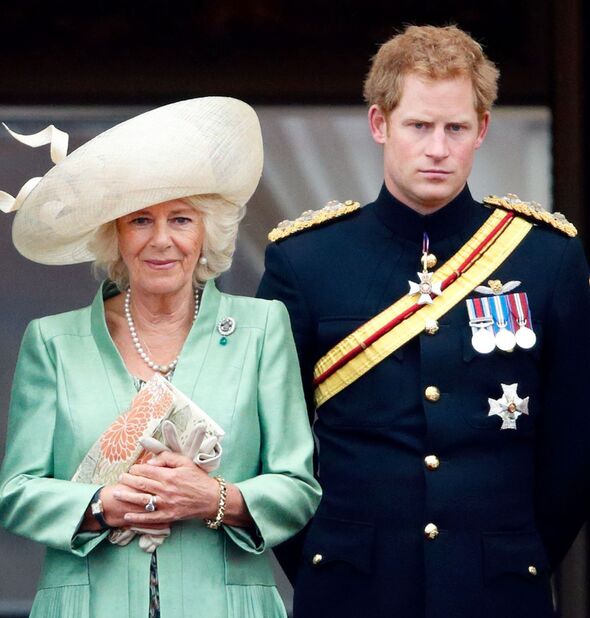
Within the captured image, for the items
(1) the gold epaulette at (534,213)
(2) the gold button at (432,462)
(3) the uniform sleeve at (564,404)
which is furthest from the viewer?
(1) the gold epaulette at (534,213)

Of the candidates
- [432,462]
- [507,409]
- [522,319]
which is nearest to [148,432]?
[432,462]

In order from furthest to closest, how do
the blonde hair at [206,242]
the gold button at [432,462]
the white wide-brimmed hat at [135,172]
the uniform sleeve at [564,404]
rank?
the uniform sleeve at [564,404] → the gold button at [432,462] → the blonde hair at [206,242] → the white wide-brimmed hat at [135,172]

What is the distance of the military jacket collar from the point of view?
499 cm

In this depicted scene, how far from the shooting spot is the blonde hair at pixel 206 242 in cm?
445

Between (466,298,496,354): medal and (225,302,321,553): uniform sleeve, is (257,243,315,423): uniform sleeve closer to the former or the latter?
(466,298,496,354): medal

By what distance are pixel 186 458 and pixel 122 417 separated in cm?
16

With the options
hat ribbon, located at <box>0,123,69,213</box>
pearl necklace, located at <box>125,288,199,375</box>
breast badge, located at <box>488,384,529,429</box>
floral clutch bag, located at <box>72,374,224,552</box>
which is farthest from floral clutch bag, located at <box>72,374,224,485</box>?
breast badge, located at <box>488,384,529,429</box>

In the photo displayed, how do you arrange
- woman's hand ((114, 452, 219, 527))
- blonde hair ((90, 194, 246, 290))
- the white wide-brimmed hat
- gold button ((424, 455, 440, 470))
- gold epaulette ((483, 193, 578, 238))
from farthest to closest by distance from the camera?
gold epaulette ((483, 193, 578, 238))
gold button ((424, 455, 440, 470))
blonde hair ((90, 194, 246, 290))
the white wide-brimmed hat
woman's hand ((114, 452, 219, 527))

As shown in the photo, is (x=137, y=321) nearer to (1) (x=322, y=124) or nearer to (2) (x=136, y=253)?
(2) (x=136, y=253)

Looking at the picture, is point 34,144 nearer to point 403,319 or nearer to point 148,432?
point 148,432

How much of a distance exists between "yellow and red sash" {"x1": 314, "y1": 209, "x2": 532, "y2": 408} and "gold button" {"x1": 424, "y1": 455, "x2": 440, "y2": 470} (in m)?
0.24

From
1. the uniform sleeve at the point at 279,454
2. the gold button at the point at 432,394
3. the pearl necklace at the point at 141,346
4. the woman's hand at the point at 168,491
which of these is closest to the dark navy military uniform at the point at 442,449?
the gold button at the point at 432,394

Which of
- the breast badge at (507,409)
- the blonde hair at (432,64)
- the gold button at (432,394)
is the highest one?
the blonde hair at (432,64)

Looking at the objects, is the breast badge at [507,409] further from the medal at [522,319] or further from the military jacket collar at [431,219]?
the military jacket collar at [431,219]
